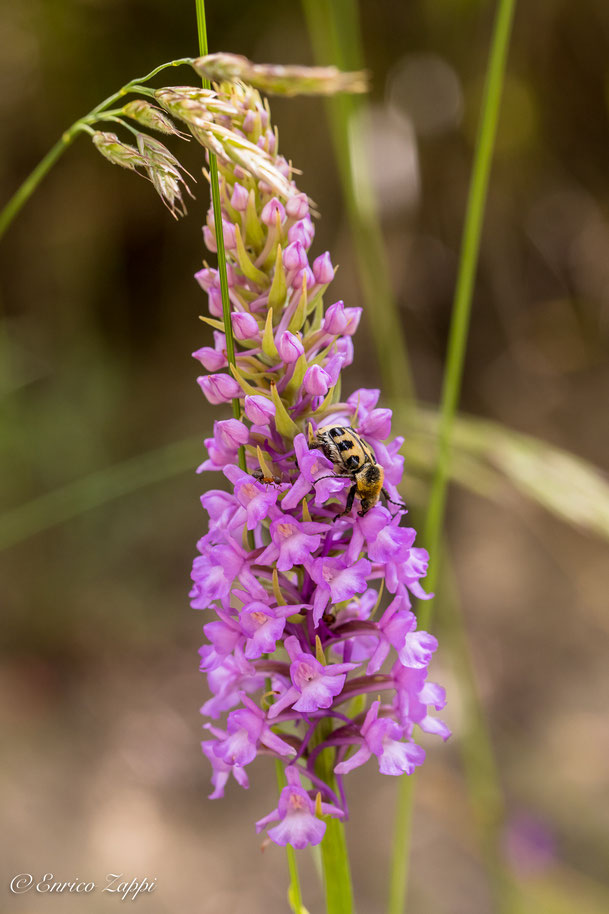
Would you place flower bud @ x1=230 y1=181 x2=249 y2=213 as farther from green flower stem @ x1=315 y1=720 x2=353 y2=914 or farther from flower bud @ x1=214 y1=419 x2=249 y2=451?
green flower stem @ x1=315 y1=720 x2=353 y2=914

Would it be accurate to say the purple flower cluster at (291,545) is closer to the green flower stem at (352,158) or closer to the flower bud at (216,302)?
the flower bud at (216,302)

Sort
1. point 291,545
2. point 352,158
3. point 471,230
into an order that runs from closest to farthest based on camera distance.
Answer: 1. point 291,545
2. point 471,230
3. point 352,158

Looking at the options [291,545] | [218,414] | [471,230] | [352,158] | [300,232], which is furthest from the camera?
[218,414]

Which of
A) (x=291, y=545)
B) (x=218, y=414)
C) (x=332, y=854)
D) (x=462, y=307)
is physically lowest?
(x=218, y=414)

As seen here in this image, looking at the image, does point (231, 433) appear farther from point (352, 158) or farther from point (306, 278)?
point (352, 158)

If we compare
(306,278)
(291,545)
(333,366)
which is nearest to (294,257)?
(306,278)

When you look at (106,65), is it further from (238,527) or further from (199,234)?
(238,527)

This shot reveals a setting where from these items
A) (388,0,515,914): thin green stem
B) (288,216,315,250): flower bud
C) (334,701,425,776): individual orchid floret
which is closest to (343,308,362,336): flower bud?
(288,216,315,250): flower bud
